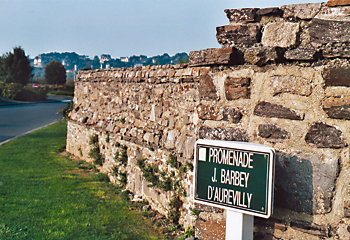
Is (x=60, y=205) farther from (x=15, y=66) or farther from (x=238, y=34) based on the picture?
(x=15, y=66)

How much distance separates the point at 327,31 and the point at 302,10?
22cm

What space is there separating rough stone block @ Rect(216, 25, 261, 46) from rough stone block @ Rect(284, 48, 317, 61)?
27 centimetres

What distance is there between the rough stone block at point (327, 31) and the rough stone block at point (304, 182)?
679mm

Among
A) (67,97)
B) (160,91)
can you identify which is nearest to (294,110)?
(160,91)

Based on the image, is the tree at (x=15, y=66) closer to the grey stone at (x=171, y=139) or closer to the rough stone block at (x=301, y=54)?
the grey stone at (x=171, y=139)

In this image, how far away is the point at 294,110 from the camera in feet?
6.48

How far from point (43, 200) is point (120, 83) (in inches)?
113

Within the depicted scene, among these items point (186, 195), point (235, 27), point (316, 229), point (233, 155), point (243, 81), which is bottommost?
point (186, 195)

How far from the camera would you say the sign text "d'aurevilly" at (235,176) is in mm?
1854

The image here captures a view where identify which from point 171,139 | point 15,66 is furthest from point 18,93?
point 171,139

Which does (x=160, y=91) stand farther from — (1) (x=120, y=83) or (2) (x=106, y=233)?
(2) (x=106, y=233)

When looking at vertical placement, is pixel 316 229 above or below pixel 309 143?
below

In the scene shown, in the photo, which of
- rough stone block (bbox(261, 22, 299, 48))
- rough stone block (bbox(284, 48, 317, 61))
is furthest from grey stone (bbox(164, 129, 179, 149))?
rough stone block (bbox(284, 48, 317, 61))

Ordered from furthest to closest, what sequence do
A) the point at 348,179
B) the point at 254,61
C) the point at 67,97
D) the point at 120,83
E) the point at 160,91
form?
1. the point at 67,97
2. the point at 120,83
3. the point at 160,91
4. the point at 254,61
5. the point at 348,179
